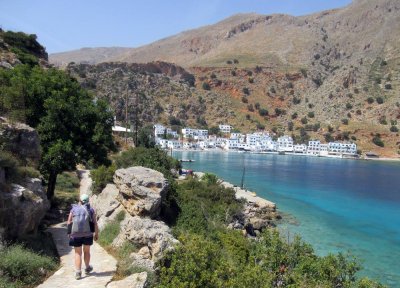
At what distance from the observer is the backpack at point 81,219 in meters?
8.64

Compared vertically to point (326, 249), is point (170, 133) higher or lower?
higher

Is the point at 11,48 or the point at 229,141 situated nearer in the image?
the point at 11,48

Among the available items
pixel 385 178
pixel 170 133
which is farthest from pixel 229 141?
pixel 385 178

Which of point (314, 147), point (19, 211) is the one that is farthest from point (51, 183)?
point (314, 147)

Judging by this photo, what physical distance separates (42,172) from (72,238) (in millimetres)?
7785

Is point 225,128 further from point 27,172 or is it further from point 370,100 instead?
point 27,172

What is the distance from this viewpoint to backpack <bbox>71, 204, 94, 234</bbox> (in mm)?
8641

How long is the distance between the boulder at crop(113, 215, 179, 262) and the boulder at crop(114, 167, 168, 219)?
1.78 m

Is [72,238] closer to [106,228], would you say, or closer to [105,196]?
[106,228]

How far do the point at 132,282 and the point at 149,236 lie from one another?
8.28 ft

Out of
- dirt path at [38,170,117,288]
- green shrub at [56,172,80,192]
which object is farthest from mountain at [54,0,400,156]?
dirt path at [38,170,117,288]

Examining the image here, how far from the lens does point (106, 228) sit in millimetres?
12836

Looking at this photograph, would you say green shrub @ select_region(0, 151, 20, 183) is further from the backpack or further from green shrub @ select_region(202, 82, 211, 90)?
green shrub @ select_region(202, 82, 211, 90)

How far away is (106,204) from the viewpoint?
577 inches
